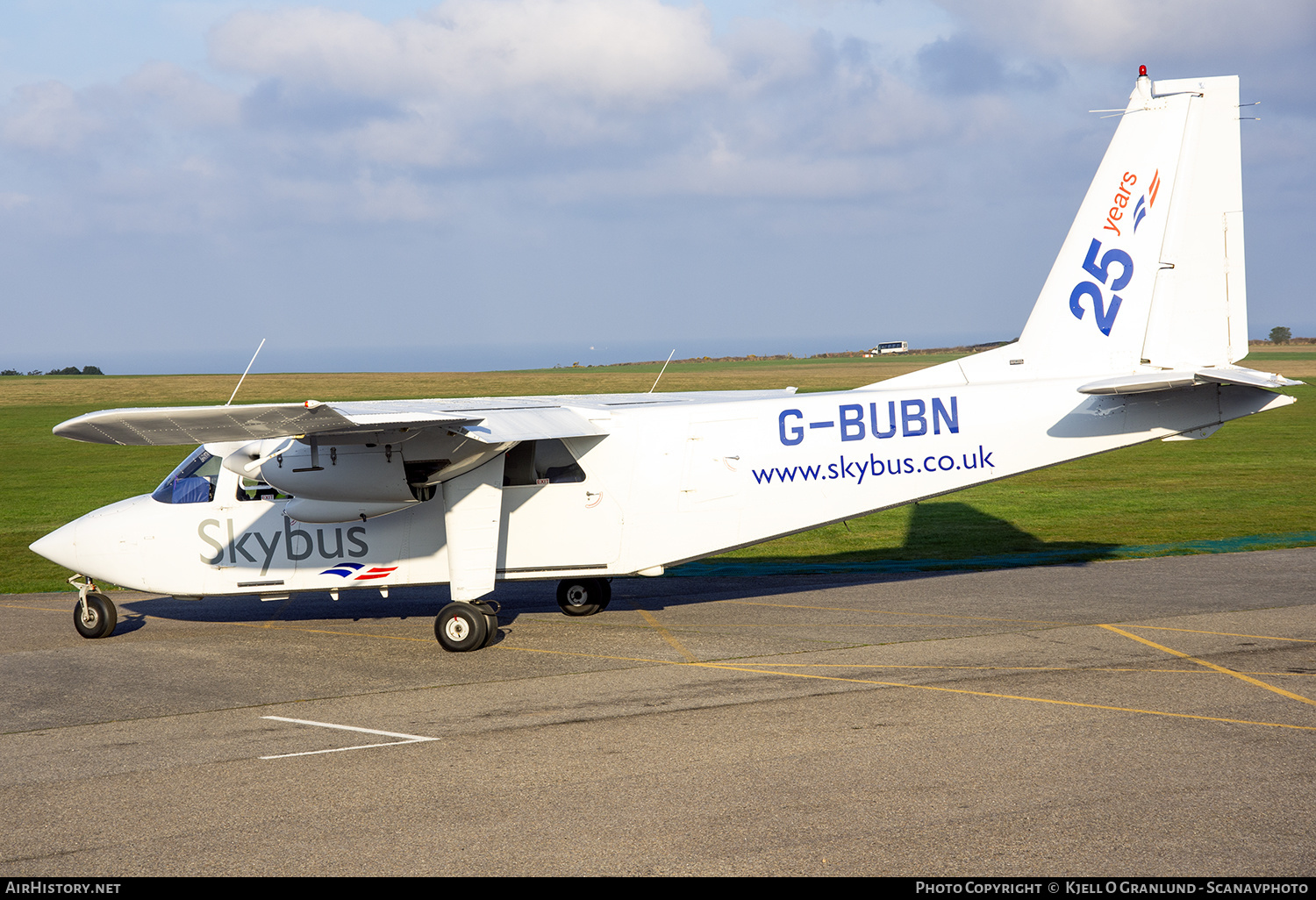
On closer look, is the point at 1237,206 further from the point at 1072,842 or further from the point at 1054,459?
the point at 1072,842

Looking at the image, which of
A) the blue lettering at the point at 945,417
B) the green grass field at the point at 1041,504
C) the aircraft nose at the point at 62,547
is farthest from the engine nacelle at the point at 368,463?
the green grass field at the point at 1041,504

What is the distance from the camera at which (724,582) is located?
17.3 meters

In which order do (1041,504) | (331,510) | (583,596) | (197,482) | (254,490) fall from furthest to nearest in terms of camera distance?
1. (1041,504)
2. (583,596)
3. (197,482)
4. (254,490)
5. (331,510)

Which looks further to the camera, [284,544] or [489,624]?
[284,544]

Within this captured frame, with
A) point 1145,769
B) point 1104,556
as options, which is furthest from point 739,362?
point 1145,769

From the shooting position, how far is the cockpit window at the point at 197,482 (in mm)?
13844

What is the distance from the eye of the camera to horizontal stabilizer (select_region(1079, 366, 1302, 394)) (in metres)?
11.9

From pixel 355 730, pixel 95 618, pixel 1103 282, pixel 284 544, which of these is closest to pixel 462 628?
pixel 284 544

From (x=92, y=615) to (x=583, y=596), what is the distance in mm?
6689

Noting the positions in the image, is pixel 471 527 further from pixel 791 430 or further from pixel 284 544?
pixel 791 430

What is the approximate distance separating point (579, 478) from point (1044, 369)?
6489 millimetres

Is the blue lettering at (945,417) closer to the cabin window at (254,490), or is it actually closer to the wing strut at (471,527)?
the wing strut at (471,527)

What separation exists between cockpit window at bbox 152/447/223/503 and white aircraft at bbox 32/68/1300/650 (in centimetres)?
3

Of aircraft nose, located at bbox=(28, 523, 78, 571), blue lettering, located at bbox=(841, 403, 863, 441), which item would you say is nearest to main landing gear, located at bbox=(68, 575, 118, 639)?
aircraft nose, located at bbox=(28, 523, 78, 571)
